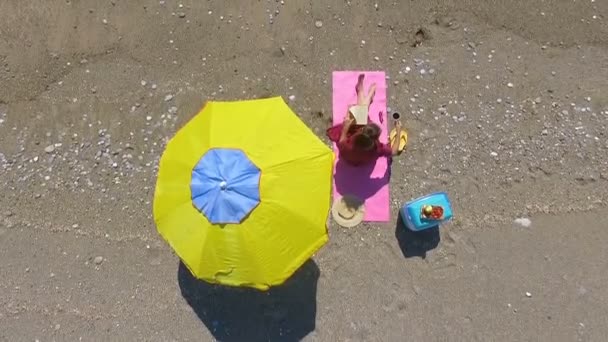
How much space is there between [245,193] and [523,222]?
2.59 metres

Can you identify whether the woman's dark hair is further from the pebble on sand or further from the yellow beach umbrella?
the pebble on sand

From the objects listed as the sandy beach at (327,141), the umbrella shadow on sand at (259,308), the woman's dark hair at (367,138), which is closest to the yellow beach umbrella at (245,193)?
the woman's dark hair at (367,138)

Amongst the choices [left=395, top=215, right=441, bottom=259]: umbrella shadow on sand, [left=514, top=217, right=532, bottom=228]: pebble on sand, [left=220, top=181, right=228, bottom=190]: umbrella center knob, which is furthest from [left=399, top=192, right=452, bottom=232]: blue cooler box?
[left=220, top=181, right=228, bottom=190]: umbrella center knob

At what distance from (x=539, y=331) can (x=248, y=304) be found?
2456mm

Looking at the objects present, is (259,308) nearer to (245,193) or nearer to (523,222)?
(245,193)

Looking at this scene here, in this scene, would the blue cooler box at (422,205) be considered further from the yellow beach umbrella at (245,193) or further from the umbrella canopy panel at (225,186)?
the umbrella canopy panel at (225,186)

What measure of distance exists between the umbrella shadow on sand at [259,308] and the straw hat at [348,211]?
1.46 ft

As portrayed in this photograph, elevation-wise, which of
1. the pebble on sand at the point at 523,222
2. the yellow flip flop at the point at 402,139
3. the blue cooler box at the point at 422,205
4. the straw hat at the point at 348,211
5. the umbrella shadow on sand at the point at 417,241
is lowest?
the umbrella shadow on sand at the point at 417,241

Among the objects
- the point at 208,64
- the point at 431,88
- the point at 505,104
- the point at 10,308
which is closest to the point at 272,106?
the point at 208,64

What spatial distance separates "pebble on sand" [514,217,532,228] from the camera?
16.2ft

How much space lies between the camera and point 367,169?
5.04m

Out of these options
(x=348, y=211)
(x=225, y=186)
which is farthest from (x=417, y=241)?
(x=225, y=186)

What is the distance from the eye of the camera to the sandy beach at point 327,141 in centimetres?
489

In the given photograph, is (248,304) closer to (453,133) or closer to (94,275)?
(94,275)
